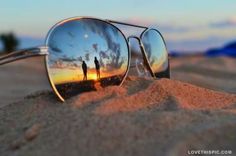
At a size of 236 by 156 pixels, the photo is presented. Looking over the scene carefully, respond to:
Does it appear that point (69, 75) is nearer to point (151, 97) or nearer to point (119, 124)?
point (151, 97)

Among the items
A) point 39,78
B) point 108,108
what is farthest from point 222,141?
point 39,78

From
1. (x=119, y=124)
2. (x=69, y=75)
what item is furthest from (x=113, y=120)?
(x=69, y=75)

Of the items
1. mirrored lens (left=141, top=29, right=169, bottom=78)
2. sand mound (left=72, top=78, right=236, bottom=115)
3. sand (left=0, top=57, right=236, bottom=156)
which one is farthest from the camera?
mirrored lens (left=141, top=29, right=169, bottom=78)

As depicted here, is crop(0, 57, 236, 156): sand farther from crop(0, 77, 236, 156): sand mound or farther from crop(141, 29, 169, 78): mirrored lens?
crop(141, 29, 169, 78): mirrored lens

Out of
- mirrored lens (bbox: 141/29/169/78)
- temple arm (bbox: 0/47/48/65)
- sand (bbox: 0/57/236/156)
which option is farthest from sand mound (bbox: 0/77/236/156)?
mirrored lens (bbox: 141/29/169/78)

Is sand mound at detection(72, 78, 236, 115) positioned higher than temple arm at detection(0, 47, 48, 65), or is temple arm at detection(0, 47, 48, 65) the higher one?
temple arm at detection(0, 47, 48, 65)

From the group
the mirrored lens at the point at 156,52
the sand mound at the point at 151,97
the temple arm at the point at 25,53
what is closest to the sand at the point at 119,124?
the sand mound at the point at 151,97
